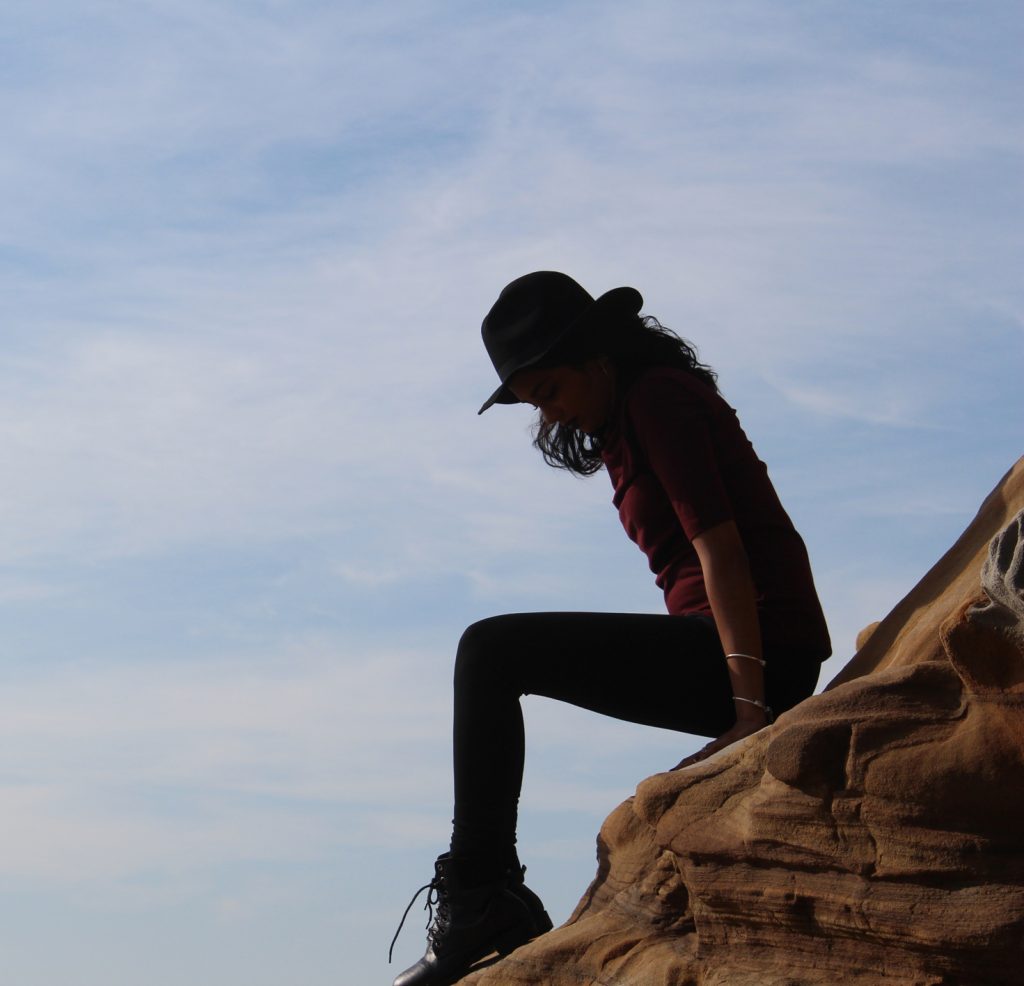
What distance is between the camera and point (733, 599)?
5.39m

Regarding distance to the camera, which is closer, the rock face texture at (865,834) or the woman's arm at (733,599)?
the rock face texture at (865,834)

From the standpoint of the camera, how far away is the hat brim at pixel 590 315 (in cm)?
582

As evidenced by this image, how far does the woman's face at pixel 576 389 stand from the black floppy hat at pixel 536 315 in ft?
0.26

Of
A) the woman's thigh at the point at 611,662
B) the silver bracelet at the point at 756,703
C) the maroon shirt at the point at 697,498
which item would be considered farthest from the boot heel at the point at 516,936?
the maroon shirt at the point at 697,498

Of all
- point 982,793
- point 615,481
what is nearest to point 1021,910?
point 982,793

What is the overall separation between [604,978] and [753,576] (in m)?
1.53

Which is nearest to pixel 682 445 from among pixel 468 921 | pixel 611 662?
pixel 611 662

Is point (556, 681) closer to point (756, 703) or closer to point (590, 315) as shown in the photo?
point (756, 703)

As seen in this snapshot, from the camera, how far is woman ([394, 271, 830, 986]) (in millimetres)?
5496

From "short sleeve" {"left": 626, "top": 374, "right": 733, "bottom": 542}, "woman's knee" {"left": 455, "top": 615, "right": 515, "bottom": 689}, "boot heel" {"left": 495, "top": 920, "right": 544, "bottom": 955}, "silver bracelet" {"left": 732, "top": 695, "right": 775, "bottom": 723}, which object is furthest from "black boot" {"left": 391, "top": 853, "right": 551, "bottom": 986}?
"short sleeve" {"left": 626, "top": 374, "right": 733, "bottom": 542}

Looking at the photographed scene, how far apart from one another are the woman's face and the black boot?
1.65 meters

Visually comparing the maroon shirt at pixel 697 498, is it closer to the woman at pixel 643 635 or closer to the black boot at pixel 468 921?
the woman at pixel 643 635

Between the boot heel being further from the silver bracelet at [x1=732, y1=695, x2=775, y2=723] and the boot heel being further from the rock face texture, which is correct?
the silver bracelet at [x1=732, y1=695, x2=775, y2=723]

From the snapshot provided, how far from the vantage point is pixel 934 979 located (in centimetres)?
502
